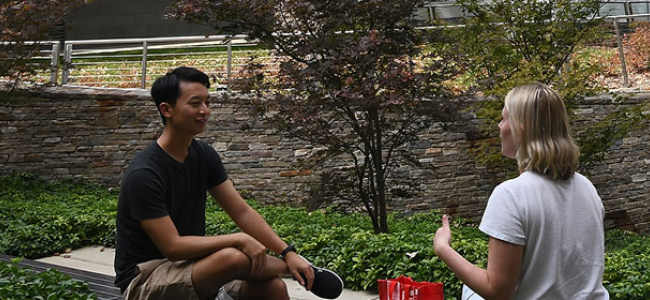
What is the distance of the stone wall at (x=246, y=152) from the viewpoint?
34.6 ft

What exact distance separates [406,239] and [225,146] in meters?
5.79

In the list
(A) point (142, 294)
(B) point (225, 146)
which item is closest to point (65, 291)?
(A) point (142, 294)

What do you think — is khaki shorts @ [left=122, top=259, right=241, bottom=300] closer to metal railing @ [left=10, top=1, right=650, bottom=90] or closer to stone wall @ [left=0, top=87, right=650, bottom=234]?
stone wall @ [left=0, top=87, right=650, bottom=234]

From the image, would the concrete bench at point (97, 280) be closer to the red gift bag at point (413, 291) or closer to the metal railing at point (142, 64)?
the red gift bag at point (413, 291)

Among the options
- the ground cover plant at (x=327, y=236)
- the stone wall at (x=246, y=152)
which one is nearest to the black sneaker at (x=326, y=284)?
the ground cover plant at (x=327, y=236)

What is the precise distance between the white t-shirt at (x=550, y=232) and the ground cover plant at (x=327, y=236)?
7.41 ft

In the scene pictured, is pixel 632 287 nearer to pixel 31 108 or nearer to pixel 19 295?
pixel 19 295

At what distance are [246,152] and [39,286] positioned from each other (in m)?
6.72

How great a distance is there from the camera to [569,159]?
2.19 metres

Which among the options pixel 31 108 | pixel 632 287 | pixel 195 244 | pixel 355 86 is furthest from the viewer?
pixel 31 108

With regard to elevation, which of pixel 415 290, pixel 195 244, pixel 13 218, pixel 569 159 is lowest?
pixel 13 218

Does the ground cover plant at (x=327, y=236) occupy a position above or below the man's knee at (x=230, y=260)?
below

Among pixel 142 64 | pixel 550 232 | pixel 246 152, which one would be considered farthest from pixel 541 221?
pixel 142 64

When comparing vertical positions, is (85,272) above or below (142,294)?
below
